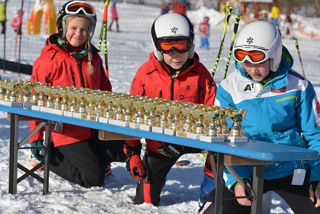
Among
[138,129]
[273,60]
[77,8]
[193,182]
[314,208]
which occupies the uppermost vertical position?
[77,8]

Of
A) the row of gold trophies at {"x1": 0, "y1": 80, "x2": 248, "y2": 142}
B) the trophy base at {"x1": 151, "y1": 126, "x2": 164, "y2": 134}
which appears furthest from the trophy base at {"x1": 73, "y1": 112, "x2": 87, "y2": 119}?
the trophy base at {"x1": 151, "y1": 126, "x2": 164, "y2": 134}

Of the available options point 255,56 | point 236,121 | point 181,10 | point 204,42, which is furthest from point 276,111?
point 204,42

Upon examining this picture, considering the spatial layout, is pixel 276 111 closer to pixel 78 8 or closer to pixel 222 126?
pixel 222 126

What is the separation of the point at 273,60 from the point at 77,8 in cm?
229

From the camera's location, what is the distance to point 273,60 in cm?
361

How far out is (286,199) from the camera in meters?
3.66

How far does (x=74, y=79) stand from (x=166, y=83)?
1064 millimetres

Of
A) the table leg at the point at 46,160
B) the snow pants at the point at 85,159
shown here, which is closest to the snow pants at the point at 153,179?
the snow pants at the point at 85,159

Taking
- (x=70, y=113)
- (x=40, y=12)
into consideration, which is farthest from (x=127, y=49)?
(x=70, y=113)

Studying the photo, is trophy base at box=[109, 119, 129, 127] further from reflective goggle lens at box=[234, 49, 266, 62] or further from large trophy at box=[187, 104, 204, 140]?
reflective goggle lens at box=[234, 49, 266, 62]

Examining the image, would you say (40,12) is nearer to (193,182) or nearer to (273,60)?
(193,182)

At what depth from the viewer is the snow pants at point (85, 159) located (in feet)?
16.9

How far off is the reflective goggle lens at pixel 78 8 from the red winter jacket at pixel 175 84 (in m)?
0.94

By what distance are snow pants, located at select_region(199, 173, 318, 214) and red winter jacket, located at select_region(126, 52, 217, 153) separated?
1.16m
